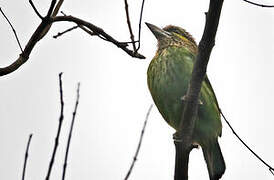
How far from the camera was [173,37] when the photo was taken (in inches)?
222

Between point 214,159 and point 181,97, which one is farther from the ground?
point 181,97

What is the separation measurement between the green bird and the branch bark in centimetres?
116

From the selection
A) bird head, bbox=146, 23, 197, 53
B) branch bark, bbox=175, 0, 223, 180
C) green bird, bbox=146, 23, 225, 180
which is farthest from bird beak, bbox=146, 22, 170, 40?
branch bark, bbox=175, 0, 223, 180

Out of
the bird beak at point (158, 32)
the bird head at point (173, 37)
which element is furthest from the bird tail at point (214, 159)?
the bird beak at point (158, 32)

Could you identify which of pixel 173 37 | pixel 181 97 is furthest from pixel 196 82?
pixel 173 37

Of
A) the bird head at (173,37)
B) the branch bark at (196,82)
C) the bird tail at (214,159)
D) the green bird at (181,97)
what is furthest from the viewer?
the bird head at (173,37)

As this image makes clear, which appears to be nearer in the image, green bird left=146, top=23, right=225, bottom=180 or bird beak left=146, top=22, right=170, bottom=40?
green bird left=146, top=23, right=225, bottom=180

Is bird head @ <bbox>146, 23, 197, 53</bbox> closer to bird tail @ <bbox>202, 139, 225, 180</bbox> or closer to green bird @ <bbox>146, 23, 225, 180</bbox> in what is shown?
green bird @ <bbox>146, 23, 225, 180</bbox>

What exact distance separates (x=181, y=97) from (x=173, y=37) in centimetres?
108

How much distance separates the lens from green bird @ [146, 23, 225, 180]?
4852 mm

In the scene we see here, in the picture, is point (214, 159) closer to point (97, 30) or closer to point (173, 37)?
point (173, 37)

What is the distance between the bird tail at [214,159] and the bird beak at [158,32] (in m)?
1.38

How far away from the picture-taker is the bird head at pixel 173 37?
18.3 feet

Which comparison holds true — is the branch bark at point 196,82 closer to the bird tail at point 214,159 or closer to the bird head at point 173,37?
the bird tail at point 214,159
